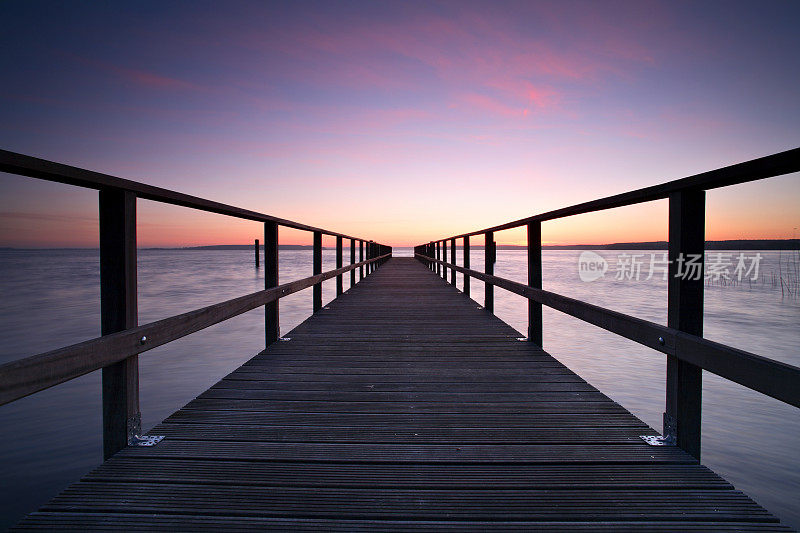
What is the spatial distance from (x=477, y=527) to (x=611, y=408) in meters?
1.24

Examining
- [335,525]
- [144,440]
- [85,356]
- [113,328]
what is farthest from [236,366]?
[335,525]

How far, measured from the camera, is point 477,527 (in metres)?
1.24

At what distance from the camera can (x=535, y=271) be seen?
342 cm

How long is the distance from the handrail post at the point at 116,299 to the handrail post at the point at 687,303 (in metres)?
2.16

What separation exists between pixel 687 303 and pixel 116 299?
225 cm

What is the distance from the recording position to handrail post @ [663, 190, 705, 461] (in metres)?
1.64

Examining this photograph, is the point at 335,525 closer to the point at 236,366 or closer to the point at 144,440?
the point at 144,440

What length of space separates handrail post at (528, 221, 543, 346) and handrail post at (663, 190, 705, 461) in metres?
1.65

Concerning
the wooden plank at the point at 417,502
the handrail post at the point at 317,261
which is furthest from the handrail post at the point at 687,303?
the handrail post at the point at 317,261

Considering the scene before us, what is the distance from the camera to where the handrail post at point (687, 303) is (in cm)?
164

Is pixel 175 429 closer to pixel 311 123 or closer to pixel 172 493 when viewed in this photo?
pixel 172 493

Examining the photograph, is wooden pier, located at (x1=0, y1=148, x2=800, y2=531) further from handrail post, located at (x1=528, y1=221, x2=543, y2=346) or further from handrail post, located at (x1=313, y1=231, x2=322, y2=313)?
handrail post, located at (x1=313, y1=231, x2=322, y2=313)

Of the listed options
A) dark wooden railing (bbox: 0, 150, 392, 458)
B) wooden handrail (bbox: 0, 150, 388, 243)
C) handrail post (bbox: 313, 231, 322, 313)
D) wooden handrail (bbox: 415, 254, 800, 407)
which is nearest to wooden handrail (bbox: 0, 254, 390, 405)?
dark wooden railing (bbox: 0, 150, 392, 458)

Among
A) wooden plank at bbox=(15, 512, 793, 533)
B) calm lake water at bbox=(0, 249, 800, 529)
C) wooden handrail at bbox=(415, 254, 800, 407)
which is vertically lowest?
calm lake water at bbox=(0, 249, 800, 529)
